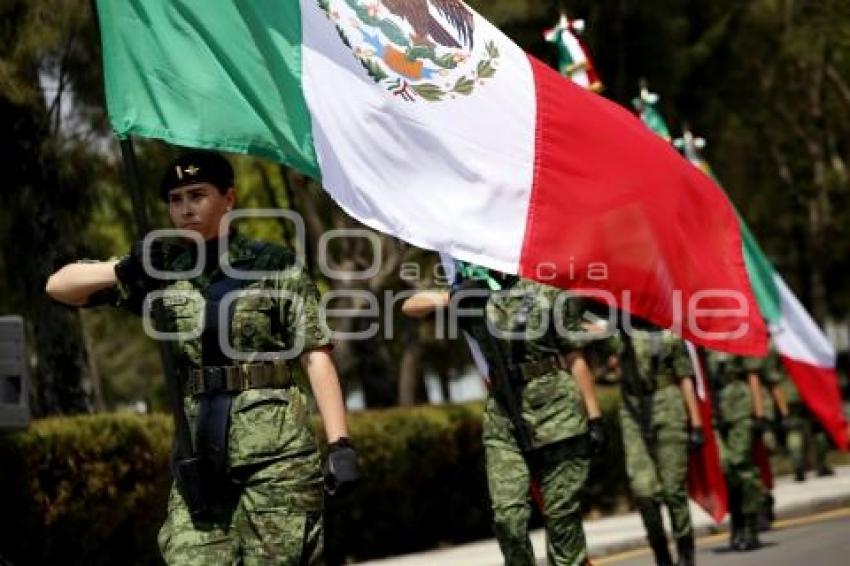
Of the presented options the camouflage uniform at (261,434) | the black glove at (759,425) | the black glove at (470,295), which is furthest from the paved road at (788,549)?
the camouflage uniform at (261,434)

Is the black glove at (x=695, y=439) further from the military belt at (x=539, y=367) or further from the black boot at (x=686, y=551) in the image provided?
the military belt at (x=539, y=367)

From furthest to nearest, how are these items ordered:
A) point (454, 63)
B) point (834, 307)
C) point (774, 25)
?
point (834, 307), point (774, 25), point (454, 63)

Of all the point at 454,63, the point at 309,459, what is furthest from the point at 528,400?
the point at 309,459

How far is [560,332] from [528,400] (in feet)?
1.51

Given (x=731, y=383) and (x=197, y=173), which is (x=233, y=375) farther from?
(x=731, y=383)

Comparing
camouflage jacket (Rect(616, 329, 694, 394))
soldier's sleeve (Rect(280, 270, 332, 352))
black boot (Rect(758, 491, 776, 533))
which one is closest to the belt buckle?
soldier's sleeve (Rect(280, 270, 332, 352))

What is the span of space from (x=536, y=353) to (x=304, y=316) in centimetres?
363

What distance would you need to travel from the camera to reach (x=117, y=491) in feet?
45.0

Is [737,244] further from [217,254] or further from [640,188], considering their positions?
[217,254]

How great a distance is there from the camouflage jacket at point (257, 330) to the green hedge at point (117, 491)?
541cm

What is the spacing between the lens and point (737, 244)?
9828 millimetres

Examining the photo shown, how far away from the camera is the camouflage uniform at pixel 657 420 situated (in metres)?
13.7

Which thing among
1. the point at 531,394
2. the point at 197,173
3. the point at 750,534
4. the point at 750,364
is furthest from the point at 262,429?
the point at 750,364

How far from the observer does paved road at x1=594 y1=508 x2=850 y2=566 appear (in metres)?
14.6
